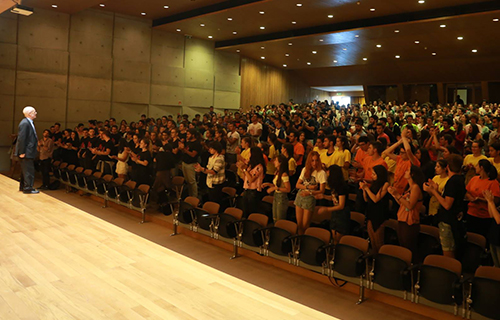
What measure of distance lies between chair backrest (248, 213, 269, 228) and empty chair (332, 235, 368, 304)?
4.00 ft

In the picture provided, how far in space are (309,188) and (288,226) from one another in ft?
1.85

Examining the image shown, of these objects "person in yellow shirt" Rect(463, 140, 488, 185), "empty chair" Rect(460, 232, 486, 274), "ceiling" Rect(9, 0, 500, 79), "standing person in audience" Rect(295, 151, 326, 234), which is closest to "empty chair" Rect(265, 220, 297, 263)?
"standing person in audience" Rect(295, 151, 326, 234)

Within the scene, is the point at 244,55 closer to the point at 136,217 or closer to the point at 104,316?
the point at 136,217

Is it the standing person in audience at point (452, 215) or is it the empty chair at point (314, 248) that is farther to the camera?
the empty chair at point (314, 248)

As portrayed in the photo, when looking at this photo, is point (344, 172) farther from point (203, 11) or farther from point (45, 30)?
point (45, 30)

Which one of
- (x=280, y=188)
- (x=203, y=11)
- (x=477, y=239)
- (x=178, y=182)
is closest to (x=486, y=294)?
(x=477, y=239)

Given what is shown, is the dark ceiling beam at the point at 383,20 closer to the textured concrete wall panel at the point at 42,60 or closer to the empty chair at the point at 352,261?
the textured concrete wall panel at the point at 42,60

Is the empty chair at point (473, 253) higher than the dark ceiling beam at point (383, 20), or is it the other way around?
the dark ceiling beam at point (383, 20)

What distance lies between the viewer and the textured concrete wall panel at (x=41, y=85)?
1247 cm

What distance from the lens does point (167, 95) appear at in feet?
53.4

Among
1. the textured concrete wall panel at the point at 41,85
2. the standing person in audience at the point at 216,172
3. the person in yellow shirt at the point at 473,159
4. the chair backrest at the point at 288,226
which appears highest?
the textured concrete wall panel at the point at 41,85

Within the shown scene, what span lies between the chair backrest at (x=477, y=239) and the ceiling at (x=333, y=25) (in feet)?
26.7

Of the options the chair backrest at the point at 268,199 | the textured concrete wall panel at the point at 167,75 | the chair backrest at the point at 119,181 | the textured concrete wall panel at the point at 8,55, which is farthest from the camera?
the textured concrete wall panel at the point at 167,75

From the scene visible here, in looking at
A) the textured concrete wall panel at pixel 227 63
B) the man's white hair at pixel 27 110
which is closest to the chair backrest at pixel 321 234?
the man's white hair at pixel 27 110
